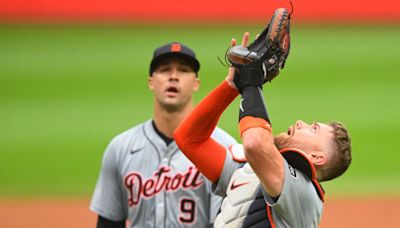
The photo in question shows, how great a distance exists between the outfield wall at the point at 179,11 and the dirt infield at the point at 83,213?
338 centimetres

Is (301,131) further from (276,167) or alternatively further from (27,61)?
(27,61)

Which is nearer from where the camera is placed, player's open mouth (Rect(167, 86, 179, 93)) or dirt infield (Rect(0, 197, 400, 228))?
player's open mouth (Rect(167, 86, 179, 93))

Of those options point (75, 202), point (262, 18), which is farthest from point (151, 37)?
point (75, 202)

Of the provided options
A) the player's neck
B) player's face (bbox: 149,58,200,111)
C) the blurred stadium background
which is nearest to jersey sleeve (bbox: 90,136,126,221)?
the player's neck

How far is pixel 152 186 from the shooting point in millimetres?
4113

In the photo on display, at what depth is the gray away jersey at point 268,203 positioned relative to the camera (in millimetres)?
2910

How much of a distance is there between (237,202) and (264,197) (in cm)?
17

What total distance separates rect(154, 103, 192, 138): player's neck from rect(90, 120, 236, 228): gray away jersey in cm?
6

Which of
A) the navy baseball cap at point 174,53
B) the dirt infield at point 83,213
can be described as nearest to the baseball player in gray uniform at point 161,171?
the navy baseball cap at point 174,53

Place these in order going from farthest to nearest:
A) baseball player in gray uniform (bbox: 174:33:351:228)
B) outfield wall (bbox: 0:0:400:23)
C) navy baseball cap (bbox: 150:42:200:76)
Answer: outfield wall (bbox: 0:0:400:23) < navy baseball cap (bbox: 150:42:200:76) < baseball player in gray uniform (bbox: 174:33:351:228)

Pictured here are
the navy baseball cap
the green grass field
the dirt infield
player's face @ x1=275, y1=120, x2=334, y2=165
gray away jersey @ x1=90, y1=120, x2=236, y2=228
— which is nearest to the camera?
player's face @ x1=275, y1=120, x2=334, y2=165

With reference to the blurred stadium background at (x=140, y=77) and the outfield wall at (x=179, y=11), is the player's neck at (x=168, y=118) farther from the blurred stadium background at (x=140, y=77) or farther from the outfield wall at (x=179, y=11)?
the outfield wall at (x=179, y=11)

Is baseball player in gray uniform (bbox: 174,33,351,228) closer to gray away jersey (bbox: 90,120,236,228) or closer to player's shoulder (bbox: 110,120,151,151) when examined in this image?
gray away jersey (bbox: 90,120,236,228)

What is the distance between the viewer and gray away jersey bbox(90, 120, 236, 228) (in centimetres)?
405
